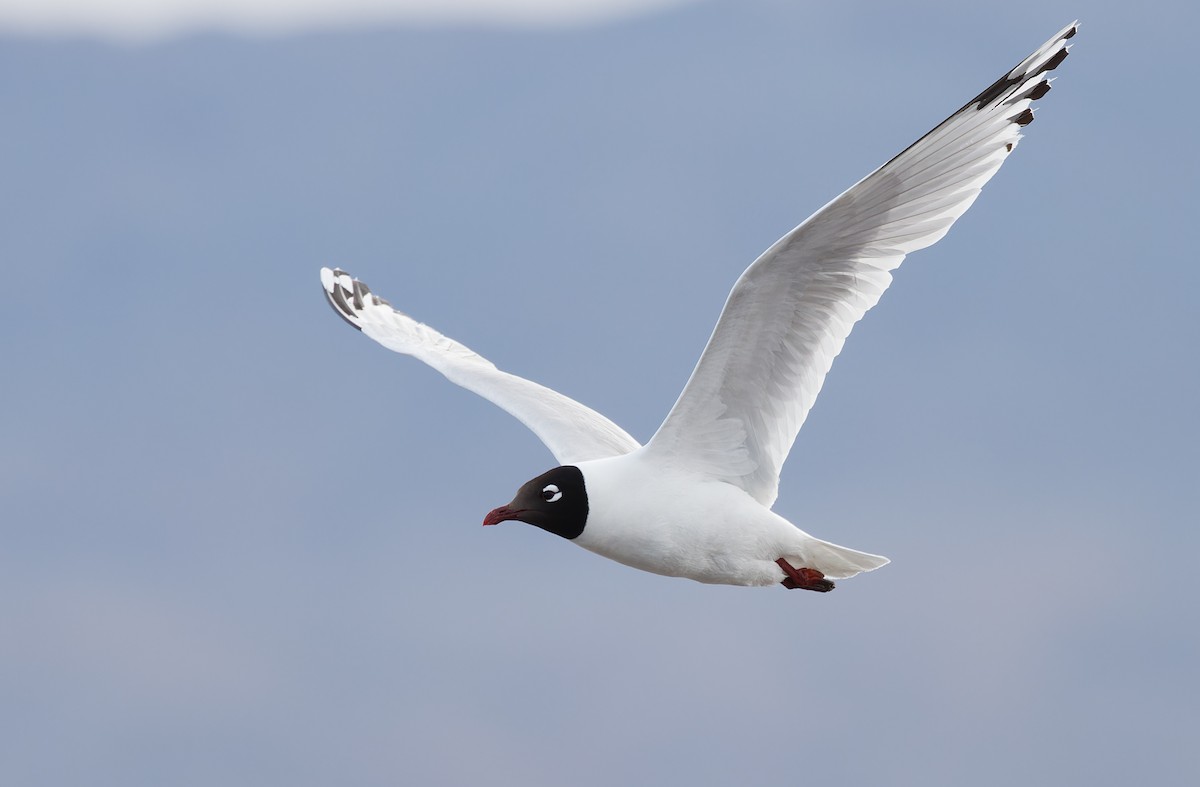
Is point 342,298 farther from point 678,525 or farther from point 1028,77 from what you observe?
point 1028,77

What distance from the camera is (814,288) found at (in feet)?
27.8

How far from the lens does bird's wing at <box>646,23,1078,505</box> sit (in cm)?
809

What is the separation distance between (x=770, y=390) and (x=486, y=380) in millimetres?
3328

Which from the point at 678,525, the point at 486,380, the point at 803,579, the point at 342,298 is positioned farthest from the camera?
the point at 342,298

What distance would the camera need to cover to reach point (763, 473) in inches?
362

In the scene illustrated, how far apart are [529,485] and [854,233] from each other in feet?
7.92

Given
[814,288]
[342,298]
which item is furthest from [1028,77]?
[342,298]

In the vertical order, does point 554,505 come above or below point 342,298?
below

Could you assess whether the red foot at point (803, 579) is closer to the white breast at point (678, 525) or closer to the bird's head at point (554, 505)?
the white breast at point (678, 525)

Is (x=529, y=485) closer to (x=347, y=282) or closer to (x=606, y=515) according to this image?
(x=606, y=515)

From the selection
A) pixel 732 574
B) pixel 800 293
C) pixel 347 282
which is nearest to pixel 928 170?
pixel 800 293

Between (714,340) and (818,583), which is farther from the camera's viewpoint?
(818,583)

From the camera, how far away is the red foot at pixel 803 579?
909cm

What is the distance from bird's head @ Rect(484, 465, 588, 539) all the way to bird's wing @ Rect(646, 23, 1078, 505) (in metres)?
0.50
